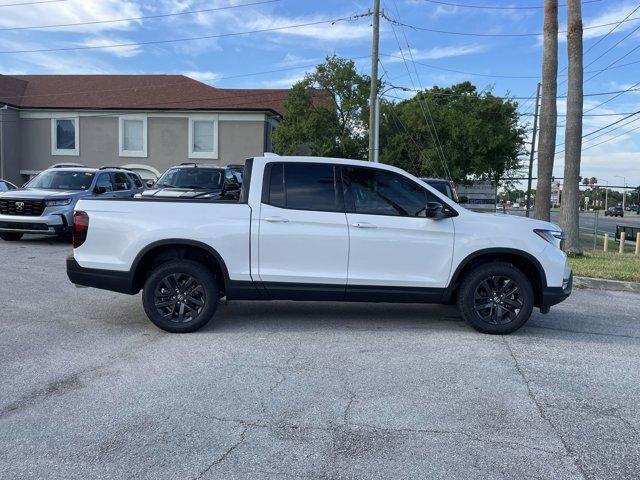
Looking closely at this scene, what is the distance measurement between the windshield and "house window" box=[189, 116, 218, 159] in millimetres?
16033

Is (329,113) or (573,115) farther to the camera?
(329,113)

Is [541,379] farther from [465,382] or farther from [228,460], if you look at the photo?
[228,460]

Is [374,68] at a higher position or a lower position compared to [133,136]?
higher

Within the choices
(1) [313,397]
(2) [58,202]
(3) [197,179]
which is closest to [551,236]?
(1) [313,397]

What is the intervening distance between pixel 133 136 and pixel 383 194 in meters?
27.4

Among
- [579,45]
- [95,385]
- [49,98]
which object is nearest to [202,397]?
[95,385]

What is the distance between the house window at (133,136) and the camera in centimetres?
3045

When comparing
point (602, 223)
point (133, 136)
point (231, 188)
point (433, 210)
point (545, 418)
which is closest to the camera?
point (545, 418)

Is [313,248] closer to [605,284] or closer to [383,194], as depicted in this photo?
[383,194]

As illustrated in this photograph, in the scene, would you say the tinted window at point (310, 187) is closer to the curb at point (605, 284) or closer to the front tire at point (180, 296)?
the front tire at point (180, 296)

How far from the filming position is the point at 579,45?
43.0ft

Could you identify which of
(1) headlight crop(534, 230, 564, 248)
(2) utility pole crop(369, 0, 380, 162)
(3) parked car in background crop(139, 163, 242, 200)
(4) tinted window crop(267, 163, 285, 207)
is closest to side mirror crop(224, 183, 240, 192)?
(3) parked car in background crop(139, 163, 242, 200)

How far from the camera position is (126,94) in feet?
103

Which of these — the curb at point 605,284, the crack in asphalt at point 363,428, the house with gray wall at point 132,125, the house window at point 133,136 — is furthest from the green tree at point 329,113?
the crack in asphalt at point 363,428
